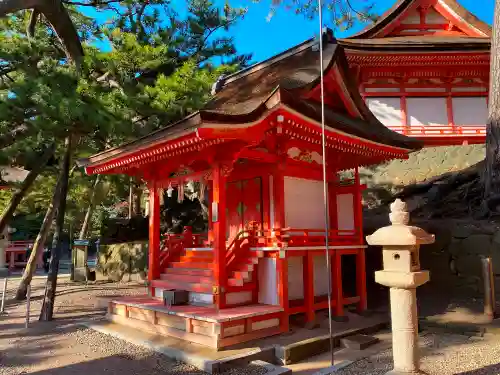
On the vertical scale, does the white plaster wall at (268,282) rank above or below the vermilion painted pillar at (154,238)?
below

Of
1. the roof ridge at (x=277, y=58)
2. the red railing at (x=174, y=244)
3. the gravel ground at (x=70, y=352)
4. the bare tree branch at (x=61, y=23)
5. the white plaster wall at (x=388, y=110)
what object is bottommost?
the gravel ground at (x=70, y=352)

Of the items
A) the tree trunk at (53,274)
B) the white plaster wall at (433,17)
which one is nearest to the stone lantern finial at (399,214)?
the tree trunk at (53,274)

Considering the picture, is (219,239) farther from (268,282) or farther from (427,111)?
(427,111)

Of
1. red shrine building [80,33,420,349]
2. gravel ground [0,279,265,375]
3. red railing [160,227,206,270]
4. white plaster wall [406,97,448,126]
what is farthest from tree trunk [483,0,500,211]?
gravel ground [0,279,265,375]

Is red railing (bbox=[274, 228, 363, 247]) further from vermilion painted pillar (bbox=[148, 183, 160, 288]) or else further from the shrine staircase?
vermilion painted pillar (bbox=[148, 183, 160, 288])

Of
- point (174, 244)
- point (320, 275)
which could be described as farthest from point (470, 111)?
point (174, 244)

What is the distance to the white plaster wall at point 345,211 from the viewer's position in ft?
31.2

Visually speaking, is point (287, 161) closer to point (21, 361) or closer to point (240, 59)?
point (21, 361)

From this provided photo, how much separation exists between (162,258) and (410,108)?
1313 cm

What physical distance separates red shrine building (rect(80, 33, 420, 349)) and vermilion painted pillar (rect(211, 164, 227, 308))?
19 millimetres

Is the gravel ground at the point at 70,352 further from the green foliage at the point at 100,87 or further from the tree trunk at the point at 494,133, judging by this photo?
the tree trunk at the point at 494,133

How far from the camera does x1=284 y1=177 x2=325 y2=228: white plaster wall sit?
860 centimetres

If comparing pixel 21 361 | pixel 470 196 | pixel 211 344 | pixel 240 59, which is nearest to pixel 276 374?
pixel 211 344

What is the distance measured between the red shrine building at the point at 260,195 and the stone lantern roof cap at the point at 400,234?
2610 millimetres
